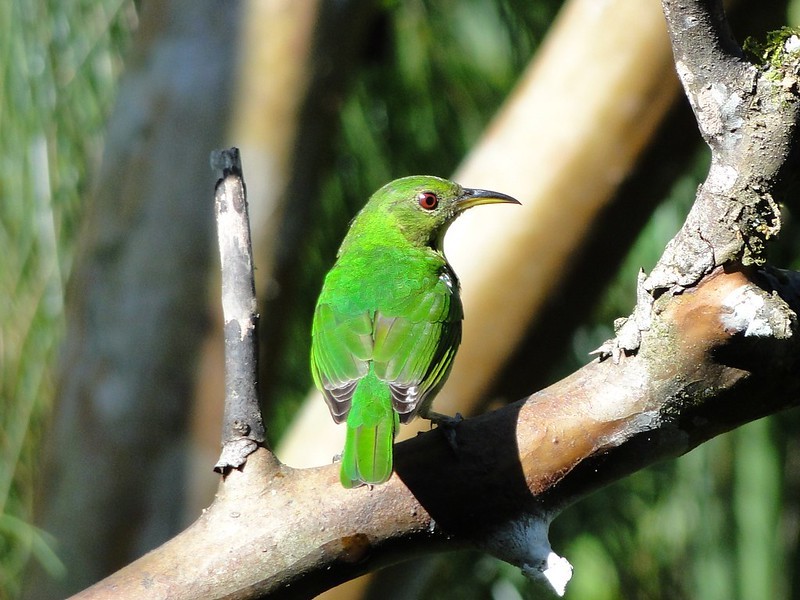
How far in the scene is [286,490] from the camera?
218 centimetres

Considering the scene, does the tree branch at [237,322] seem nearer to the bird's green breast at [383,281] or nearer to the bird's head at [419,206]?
the bird's green breast at [383,281]

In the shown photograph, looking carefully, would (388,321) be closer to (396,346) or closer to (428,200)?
(396,346)

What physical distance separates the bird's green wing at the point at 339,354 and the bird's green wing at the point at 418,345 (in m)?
0.04

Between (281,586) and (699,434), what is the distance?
97 centimetres

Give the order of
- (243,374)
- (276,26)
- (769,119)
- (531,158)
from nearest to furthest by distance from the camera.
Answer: (769,119) → (243,374) → (531,158) → (276,26)

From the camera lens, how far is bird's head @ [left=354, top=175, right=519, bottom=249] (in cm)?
369

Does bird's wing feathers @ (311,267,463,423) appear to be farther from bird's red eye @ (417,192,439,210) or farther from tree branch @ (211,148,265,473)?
bird's red eye @ (417,192,439,210)

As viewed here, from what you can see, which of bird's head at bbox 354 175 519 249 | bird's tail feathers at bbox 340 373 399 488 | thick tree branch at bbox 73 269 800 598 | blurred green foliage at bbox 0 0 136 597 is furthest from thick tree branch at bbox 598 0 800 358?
blurred green foliage at bbox 0 0 136 597

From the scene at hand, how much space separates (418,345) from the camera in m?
2.88

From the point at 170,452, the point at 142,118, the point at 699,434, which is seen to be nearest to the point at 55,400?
the point at 170,452

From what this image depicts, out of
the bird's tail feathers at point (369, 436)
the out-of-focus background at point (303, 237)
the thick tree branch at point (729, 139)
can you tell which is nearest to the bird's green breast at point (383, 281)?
the out-of-focus background at point (303, 237)

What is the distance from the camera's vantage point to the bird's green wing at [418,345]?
2672 mm

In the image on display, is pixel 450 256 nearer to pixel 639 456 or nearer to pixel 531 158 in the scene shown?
pixel 531 158

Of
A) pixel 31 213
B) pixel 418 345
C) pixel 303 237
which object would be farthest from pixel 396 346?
pixel 31 213
